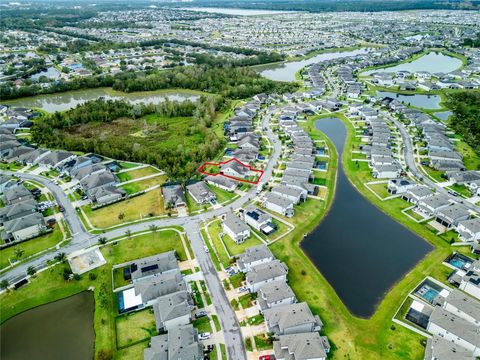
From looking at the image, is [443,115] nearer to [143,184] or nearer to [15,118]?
[143,184]

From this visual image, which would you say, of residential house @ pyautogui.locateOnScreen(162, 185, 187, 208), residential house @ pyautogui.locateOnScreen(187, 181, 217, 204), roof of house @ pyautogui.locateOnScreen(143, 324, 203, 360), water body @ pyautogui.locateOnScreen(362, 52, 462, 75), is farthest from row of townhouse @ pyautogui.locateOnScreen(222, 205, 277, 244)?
water body @ pyautogui.locateOnScreen(362, 52, 462, 75)

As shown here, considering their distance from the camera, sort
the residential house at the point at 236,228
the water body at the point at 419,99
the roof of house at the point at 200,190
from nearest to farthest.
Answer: the residential house at the point at 236,228
the roof of house at the point at 200,190
the water body at the point at 419,99

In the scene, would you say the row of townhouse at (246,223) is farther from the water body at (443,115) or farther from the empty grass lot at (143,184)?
the water body at (443,115)

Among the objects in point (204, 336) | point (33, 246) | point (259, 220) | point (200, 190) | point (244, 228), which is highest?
point (244, 228)

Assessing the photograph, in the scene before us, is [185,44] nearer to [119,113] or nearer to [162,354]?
[119,113]

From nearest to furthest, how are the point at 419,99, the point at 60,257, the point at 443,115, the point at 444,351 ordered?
1. the point at 444,351
2. the point at 60,257
3. the point at 443,115
4. the point at 419,99

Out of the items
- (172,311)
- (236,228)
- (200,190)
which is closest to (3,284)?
(172,311)

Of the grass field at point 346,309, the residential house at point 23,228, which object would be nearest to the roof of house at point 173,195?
the grass field at point 346,309
